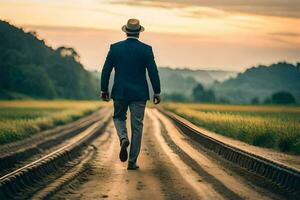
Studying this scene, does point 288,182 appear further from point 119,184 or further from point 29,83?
point 29,83

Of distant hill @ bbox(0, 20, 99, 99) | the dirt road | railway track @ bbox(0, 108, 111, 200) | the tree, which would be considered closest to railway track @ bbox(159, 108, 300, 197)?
the dirt road

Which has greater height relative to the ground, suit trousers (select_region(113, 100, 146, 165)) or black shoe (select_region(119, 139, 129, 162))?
suit trousers (select_region(113, 100, 146, 165))

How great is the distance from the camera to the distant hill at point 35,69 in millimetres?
130750

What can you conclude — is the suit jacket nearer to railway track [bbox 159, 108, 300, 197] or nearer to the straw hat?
the straw hat

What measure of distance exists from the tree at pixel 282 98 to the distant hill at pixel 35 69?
1786 inches

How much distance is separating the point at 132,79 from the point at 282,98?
156 meters

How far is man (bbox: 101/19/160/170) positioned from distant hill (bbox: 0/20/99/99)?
333 ft

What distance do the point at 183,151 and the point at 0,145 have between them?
19.2 feet

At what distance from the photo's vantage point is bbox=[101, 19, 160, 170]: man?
45.3 ft

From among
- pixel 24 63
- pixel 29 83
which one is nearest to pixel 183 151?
pixel 29 83

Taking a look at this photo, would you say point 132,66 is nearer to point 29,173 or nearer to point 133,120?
point 133,120

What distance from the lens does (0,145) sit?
2186cm

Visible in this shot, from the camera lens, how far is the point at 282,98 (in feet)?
548

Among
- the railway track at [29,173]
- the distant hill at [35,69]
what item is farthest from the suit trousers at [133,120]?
the distant hill at [35,69]
